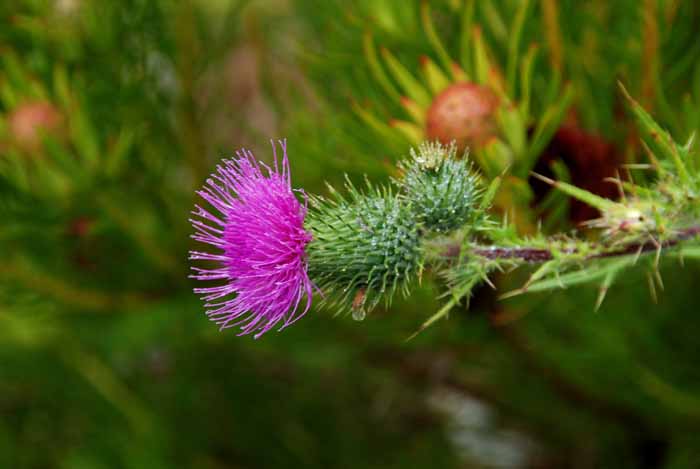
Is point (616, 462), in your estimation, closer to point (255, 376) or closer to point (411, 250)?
point (255, 376)

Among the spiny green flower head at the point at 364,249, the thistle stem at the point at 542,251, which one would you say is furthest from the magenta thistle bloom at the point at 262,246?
the thistle stem at the point at 542,251

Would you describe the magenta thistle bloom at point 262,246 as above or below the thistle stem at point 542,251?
above

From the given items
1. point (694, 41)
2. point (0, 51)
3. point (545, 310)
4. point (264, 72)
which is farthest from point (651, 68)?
point (0, 51)

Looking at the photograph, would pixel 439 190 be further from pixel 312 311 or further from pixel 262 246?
pixel 312 311

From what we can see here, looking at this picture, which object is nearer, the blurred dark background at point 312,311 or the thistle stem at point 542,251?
the thistle stem at point 542,251

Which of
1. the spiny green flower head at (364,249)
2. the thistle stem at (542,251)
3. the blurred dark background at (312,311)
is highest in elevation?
the blurred dark background at (312,311)

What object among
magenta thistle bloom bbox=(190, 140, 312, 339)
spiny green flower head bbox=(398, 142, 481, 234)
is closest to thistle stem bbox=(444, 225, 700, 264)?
spiny green flower head bbox=(398, 142, 481, 234)

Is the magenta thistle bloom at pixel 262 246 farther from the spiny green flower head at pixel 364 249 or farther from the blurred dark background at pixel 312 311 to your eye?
the blurred dark background at pixel 312 311
